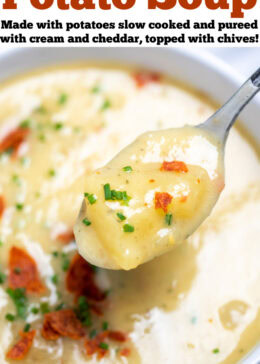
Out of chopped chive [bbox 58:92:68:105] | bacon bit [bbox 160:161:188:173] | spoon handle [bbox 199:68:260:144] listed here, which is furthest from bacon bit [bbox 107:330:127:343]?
chopped chive [bbox 58:92:68:105]

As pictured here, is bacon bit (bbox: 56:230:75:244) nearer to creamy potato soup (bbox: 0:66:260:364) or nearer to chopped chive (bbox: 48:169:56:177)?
creamy potato soup (bbox: 0:66:260:364)

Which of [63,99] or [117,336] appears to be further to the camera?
[63,99]

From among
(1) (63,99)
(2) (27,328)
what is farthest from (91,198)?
(1) (63,99)

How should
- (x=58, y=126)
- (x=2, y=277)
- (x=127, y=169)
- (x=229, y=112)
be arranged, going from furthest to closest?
(x=58, y=126)
(x=2, y=277)
(x=229, y=112)
(x=127, y=169)

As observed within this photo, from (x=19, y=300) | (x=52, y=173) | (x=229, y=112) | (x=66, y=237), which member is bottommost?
(x=19, y=300)

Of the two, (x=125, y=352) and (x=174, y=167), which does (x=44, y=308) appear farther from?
(x=174, y=167)

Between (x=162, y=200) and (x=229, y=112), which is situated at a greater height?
(x=229, y=112)
